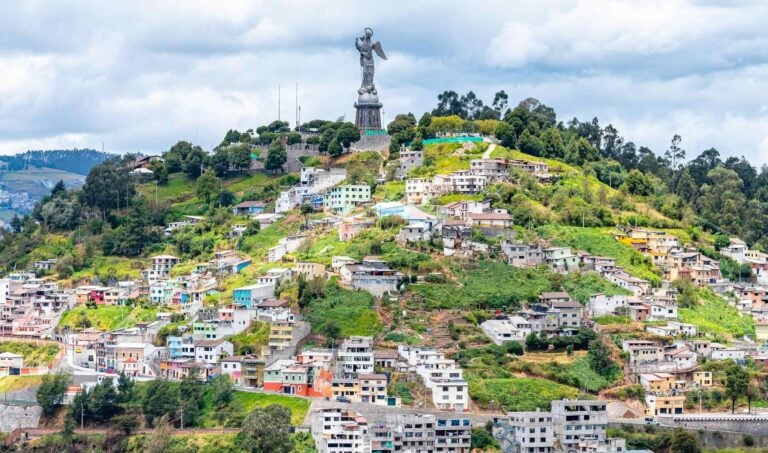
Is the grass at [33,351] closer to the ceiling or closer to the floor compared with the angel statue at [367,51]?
closer to the floor

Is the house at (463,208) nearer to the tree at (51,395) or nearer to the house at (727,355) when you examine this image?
the house at (727,355)

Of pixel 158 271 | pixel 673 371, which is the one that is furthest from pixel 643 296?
pixel 158 271

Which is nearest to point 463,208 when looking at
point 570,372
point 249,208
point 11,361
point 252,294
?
point 252,294

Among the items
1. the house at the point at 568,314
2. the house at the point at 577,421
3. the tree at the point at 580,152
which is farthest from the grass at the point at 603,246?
the house at the point at 577,421

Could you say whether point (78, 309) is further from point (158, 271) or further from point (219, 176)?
point (219, 176)

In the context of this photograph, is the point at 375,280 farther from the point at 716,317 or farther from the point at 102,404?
the point at 716,317

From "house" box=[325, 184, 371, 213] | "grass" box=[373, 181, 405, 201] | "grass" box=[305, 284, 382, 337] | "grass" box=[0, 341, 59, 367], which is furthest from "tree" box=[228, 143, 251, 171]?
"grass" box=[305, 284, 382, 337]

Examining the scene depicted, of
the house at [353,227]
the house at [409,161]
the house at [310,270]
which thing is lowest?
the house at [310,270]
